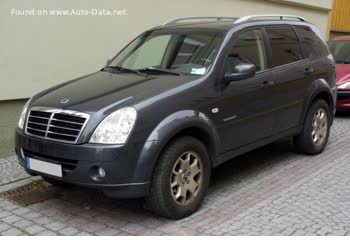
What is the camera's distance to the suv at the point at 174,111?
380 cm

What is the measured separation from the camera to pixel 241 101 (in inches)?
188

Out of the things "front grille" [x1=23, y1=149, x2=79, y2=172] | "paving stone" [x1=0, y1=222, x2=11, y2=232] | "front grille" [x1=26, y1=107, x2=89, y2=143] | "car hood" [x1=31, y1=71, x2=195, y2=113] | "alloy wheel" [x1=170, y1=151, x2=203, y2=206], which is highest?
"car hood" [x1=31, y1=71, x2=195, y2=113]

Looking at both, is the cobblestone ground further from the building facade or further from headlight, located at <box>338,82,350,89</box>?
the building facade

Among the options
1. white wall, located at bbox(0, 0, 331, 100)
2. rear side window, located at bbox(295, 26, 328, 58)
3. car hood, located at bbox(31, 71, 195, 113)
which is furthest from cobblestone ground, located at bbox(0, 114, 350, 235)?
rear side window, located at bbox(295, 26, 328, 58)

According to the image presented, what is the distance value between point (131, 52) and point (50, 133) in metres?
1.76

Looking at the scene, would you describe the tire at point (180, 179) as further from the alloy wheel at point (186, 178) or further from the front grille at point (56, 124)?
the front grille at point (56, 124)

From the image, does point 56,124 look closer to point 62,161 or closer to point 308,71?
point 62,161

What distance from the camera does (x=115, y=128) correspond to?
377cm

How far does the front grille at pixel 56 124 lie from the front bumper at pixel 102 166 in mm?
82

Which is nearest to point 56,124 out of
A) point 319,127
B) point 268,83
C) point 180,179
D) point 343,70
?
point 180,179

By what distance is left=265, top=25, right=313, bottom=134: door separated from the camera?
17.7 feet

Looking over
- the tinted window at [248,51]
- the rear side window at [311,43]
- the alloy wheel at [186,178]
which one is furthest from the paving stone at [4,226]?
the rear side window at [311,43]

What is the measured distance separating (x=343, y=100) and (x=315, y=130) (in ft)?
9.25

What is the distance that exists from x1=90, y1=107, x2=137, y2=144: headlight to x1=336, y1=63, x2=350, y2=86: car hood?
19.8 ft
